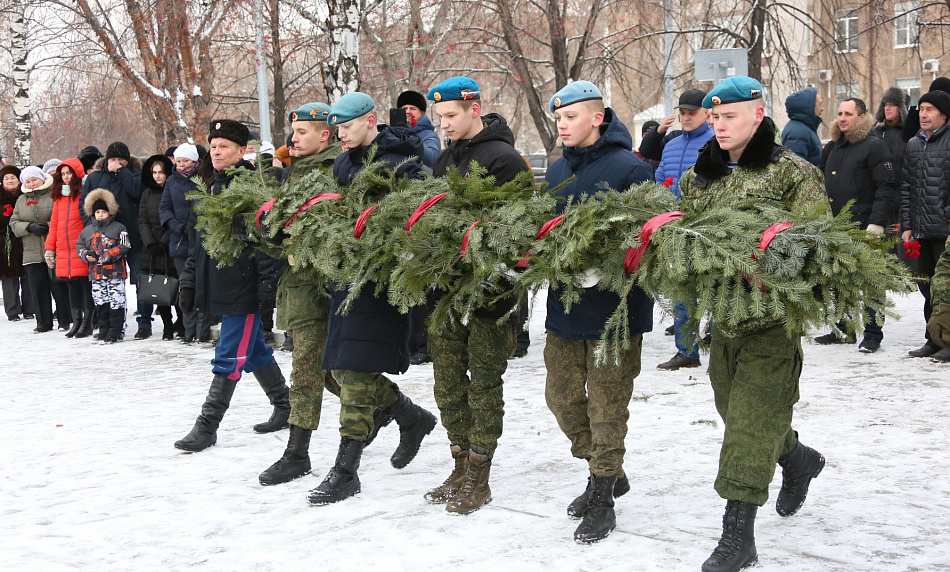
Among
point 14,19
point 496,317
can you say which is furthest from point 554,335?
point 14,19

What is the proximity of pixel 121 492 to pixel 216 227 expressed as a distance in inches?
60.6

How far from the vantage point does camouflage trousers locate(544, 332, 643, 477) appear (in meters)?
4.16

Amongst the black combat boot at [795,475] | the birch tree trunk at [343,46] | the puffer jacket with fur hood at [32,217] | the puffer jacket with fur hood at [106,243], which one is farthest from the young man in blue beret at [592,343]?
the puffer jacket with fur hood at [32,217]

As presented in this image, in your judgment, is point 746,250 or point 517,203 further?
point 517,203

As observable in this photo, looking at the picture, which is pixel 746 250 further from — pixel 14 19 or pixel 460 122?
pixel 14 19

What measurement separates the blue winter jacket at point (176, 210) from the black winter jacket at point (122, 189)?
68.2 inches

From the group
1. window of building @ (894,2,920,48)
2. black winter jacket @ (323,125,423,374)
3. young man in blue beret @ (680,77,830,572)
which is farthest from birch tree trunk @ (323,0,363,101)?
window of building @ (894,2,920,48)

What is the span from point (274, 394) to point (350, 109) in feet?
7.29

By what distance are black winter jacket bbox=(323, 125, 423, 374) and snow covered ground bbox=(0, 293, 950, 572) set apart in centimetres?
72

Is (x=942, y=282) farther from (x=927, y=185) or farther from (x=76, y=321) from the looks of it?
(x=76, y=321)

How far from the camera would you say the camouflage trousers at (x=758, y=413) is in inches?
145

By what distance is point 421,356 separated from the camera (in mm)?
8594

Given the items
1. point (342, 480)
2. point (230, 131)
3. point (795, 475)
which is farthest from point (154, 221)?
point (795, 475)

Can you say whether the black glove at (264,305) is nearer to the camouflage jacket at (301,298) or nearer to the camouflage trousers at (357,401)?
the camouflage jacket at (301,298)
